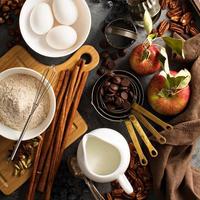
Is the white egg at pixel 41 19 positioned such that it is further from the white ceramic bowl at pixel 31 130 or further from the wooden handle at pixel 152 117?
the wooden handle at pixel 152 117

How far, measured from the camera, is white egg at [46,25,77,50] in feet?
3.57

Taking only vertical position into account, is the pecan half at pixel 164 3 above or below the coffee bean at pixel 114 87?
above

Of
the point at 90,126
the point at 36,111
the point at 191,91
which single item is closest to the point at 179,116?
the point at 191,91

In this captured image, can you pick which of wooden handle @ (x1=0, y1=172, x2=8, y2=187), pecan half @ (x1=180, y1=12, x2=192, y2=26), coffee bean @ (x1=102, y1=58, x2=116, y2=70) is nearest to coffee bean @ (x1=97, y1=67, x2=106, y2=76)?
coffee bean @ (x1=102, y1=58, x2=116, y2=70)

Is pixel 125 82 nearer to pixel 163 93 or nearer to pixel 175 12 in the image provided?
pixel 163 93

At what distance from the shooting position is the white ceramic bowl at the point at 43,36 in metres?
1.11

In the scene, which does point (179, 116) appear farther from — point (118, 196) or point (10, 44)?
point (10, 44)

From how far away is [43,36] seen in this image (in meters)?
1.12

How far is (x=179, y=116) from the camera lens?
3.72 feet

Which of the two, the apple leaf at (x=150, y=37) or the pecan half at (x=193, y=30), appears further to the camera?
the pecan half at (x=193, y=30)

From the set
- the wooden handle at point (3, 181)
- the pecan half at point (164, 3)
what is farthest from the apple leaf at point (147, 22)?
the wooden handle at point (3, 181)

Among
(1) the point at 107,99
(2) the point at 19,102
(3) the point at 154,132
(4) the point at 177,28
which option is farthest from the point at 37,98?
(4) the point at 177,28

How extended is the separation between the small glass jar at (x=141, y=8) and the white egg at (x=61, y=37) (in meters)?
0.15

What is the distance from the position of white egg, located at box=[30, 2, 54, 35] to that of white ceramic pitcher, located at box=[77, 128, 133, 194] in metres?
0.25
